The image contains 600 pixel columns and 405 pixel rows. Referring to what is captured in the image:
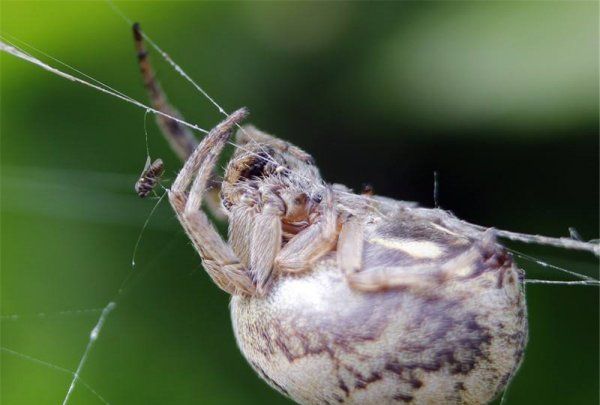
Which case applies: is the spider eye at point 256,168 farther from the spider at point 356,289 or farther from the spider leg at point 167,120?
the spider leg at point 167,120

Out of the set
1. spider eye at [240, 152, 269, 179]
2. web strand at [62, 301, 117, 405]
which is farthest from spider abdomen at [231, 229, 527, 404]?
web strand at [62, 301, 117, 405]

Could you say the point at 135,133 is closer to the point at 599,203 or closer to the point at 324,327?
the point at 324,327

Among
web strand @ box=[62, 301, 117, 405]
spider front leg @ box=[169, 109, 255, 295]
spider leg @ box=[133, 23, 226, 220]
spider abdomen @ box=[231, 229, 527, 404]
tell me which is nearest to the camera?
spider abdomen @ box=[231, 229, 527, 404]

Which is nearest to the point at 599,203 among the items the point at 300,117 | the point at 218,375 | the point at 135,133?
the point at 300,117

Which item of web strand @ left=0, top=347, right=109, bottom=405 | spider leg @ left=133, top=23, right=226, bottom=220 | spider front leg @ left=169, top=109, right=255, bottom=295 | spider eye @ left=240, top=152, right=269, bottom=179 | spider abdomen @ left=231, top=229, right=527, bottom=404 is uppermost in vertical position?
spider leg @ left=133, top=23, right=226, bottom=220

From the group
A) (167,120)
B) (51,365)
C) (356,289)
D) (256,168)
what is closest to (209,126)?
(167,120)

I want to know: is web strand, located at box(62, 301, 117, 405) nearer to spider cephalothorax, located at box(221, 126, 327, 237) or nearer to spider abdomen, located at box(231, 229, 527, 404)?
spider cephalothorax, located at box(221, 126, 327, 237)

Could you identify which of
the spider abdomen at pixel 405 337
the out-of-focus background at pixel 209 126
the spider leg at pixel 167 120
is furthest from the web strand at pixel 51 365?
the spider abdomen at pixel 405 337
